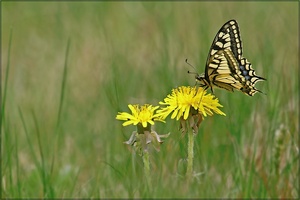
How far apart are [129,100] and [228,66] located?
5.99 ft

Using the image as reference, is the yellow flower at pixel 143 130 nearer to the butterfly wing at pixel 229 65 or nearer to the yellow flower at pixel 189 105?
the yellow flower at pixel 189 105

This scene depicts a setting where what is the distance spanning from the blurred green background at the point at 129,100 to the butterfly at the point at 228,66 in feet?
1.08

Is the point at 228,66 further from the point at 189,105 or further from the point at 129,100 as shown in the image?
the point at 129,100

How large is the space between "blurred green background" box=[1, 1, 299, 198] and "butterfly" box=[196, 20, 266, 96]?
330 millimetres

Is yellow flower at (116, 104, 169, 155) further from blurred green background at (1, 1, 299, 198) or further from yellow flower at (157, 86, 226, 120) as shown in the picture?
blurred green background at (1, 1, 299, 198)

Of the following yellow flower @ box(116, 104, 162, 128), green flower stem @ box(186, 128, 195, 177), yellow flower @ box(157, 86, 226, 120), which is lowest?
green flower stem @ box(186, 128, 195, 177)

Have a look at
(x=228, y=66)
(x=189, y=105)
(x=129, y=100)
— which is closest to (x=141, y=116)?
(x=189, y=105)

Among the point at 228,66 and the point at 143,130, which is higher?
the point at 228,66

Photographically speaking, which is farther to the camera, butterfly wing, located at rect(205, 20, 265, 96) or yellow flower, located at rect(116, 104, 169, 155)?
butterfly wing, located at rect(205, 20, 265, 96)

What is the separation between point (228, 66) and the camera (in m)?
2.45

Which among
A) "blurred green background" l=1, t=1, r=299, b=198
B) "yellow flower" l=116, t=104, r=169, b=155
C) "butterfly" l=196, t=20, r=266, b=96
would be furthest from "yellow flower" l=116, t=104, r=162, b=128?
"blurred green background" l=1, t=1, r=299, b=198

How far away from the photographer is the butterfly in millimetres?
2430

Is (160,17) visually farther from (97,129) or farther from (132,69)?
(97,129)

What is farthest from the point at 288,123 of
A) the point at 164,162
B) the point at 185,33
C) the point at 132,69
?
the point at 185,33
